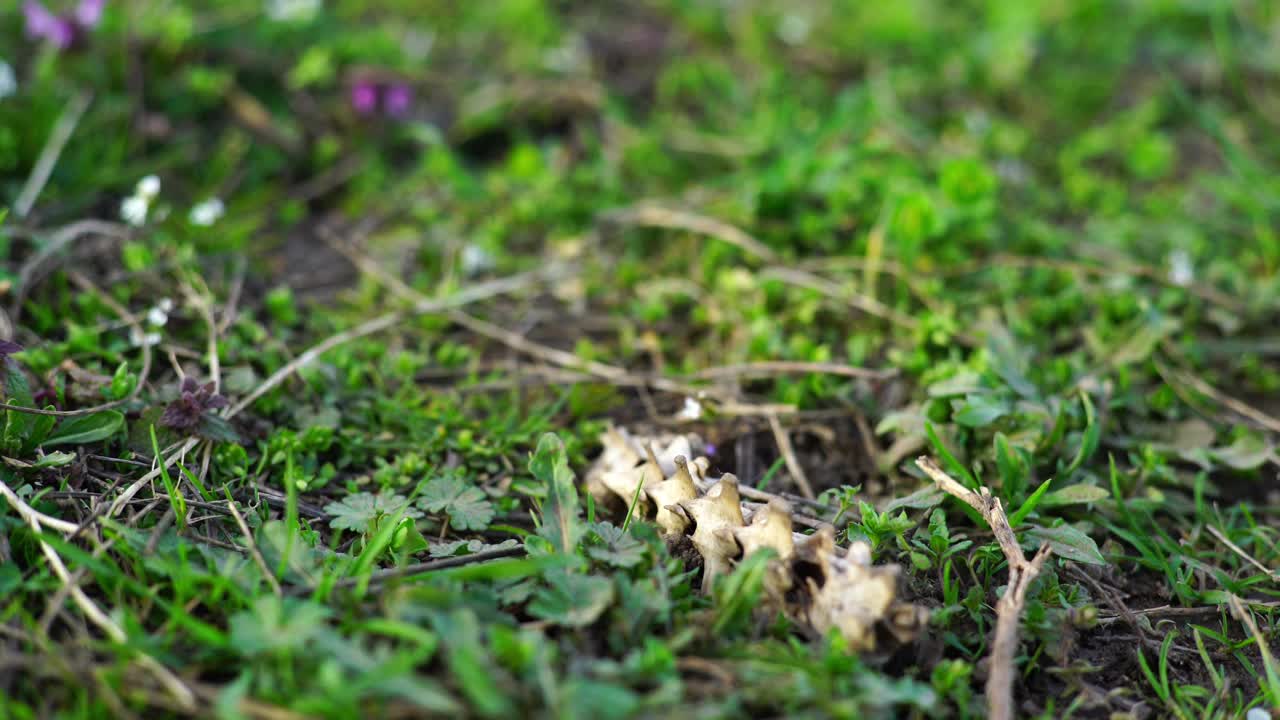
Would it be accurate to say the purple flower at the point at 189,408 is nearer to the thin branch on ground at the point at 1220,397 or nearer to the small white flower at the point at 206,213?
the small white flower at the point at 206,213

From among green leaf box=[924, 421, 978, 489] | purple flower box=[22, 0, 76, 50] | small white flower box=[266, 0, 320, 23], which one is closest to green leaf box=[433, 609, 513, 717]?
green leaf box=[924, 421, 978, 489]

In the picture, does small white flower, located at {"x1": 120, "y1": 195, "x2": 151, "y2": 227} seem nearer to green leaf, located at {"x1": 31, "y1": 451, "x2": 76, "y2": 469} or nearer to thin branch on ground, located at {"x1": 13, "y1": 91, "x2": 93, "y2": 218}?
thin branch on ground, located at {"x1": 13, "y1": 91, "x2": 93, "y2": 218}

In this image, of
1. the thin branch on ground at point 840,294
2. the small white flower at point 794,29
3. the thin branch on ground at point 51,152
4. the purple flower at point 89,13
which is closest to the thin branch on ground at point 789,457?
the thin branch on ground at point 840,294

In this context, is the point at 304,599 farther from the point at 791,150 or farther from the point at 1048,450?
the point at 791,150

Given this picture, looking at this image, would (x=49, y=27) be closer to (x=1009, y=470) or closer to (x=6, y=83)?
(x=6, y=83)

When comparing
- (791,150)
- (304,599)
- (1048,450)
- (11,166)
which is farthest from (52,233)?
(1048,450)

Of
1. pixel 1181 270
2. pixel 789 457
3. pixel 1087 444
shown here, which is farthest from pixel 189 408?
pixel 1181 270
